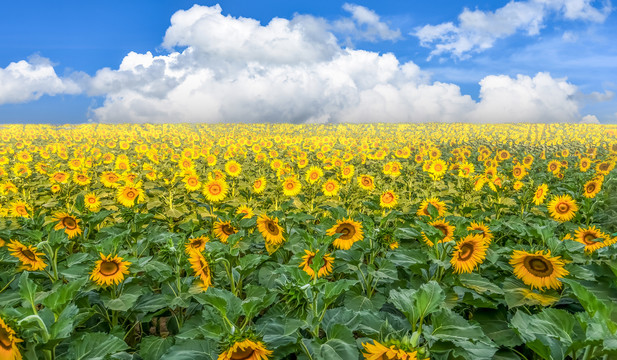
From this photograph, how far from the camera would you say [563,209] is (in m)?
4.58

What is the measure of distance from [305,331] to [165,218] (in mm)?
3837

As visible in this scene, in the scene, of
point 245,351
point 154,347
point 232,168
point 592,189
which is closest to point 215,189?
point 232,168

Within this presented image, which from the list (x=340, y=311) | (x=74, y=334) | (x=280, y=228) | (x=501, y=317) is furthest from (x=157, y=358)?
(x=501, y=317)

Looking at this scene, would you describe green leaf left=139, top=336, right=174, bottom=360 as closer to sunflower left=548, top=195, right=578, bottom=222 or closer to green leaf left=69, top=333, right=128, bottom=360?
green leaf left=69, top=333, right=128, bottom=360

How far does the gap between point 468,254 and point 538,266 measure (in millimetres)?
407

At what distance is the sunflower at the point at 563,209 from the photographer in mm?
4520

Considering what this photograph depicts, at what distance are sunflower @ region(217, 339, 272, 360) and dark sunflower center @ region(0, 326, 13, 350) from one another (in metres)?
0.75

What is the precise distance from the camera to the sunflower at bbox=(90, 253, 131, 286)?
243 cm

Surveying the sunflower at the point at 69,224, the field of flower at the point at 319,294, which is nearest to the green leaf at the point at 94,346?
the field of flower at the point at 319,294

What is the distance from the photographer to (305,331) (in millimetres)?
2227

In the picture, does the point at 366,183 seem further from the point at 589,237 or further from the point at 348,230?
the point at 589,237

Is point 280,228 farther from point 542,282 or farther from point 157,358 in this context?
point 542,282

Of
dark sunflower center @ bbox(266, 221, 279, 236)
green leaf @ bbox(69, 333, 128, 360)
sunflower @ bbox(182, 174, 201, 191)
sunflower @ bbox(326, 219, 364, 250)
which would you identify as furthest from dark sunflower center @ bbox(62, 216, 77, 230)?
sunflower @ bbox(182, 174, 201, 191)

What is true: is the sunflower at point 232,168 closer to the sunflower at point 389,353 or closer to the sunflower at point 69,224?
the sunflower at point 69,224
